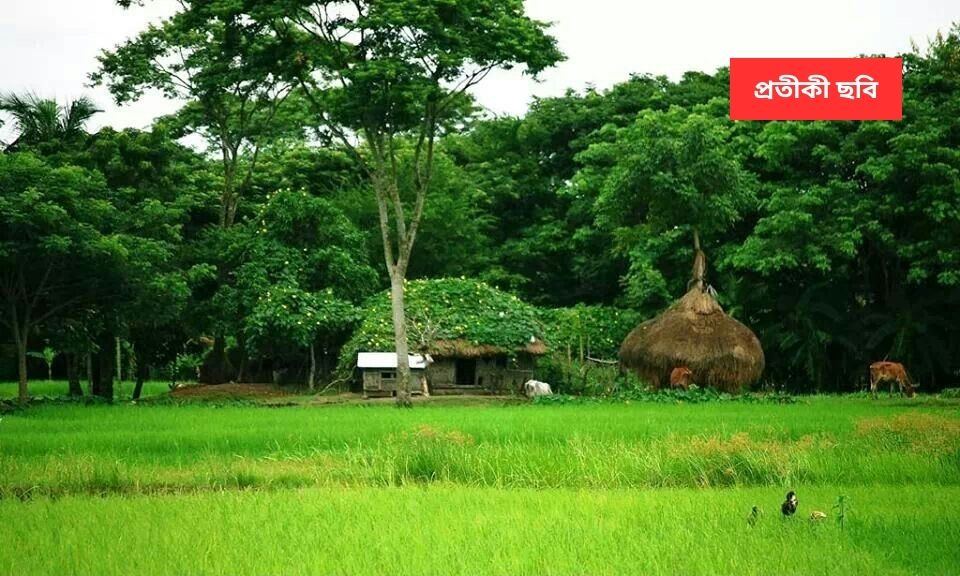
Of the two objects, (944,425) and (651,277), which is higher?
(651,277)

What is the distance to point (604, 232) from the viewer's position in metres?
34.3

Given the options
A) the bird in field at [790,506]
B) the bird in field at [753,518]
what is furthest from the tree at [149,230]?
the bird in field at [790,506]

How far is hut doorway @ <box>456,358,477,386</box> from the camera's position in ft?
97.6

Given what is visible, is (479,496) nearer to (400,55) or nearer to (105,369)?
(400,55)

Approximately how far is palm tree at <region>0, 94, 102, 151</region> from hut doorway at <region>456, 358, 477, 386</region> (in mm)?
10186

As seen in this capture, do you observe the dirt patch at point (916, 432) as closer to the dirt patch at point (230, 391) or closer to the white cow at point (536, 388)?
the white cow at point (536, 388)

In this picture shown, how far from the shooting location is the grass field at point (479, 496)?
773cm

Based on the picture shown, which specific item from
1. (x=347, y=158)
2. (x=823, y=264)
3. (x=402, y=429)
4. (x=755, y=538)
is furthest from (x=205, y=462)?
(x=347, y=158)

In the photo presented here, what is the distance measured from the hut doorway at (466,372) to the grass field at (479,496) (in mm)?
11379

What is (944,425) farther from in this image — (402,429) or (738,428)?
(402,429)

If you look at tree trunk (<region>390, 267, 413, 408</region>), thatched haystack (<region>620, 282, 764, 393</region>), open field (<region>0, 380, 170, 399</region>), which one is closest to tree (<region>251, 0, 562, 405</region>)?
tree trunk (<region>390, 267, 413, 408</region>)

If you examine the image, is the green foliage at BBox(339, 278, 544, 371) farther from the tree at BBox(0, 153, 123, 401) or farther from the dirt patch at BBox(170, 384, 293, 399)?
the tree at BBox(0, 153, 123, 401)

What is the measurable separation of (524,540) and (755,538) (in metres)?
1.55

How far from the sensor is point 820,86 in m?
20.3
